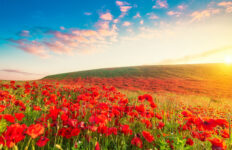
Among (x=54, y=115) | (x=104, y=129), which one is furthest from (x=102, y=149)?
(x=54, y=115)

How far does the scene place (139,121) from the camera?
9.36 ft

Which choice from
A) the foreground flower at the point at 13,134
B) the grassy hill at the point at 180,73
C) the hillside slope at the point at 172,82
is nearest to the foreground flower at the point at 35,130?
the foreground flower at the point at 13,134

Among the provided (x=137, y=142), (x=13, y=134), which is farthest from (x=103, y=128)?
(x=13, y=134)

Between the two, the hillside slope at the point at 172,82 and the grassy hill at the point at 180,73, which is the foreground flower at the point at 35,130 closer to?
the hillside slope at the point at 172,82

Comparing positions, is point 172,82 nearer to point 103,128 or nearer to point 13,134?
point 103,128

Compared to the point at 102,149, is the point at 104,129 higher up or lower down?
higher up

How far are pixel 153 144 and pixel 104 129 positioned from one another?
3.25ft

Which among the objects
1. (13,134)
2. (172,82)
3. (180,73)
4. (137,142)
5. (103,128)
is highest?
(13,134)

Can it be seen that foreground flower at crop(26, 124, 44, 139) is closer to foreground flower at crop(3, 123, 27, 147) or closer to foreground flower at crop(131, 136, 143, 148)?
foreground flower at crop(3, 123, 27, 147)

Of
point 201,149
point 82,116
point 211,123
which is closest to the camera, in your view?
point 211,123

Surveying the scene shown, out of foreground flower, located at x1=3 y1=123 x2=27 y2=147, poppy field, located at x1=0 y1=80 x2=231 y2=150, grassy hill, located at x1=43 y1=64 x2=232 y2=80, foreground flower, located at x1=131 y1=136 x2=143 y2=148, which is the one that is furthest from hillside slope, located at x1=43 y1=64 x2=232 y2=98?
foreground flower, located at x1=3 y1=123 x2=27 y2=147

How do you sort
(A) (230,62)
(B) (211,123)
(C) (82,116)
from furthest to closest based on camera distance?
(A) (230,62)
(C) (82,116)
(B) (211,123)

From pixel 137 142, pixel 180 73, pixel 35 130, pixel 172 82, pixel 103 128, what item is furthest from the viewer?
pixel 180 73

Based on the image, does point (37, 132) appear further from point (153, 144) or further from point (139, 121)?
point (139, 121)
